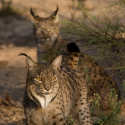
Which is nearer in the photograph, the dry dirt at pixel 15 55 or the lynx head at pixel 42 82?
the lynx head at pixel 42 82

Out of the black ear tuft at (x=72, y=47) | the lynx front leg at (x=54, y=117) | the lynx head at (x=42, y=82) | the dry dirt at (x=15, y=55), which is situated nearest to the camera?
the lynx head at (x=42, y=82)

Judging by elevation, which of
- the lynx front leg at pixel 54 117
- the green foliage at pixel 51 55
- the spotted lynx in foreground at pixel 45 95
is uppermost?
the green foliage at pixel 51 55

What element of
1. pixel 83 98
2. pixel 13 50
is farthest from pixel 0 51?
pixel 83 98

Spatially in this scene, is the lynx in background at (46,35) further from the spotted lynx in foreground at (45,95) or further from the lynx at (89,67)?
the spotted lynx in foreground at (45,95)

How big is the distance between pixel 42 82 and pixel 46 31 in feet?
9.08

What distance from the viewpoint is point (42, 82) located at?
2.99 metres

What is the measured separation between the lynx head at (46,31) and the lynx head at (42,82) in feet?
7.92

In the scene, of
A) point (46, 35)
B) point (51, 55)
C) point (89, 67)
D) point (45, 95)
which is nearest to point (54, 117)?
point (45, 95)

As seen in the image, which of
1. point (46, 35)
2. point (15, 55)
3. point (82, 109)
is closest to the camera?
point (82, 109)

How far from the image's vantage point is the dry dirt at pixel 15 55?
4.93 metres

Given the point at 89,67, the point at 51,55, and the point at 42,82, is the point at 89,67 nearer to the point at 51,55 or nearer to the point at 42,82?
the point at 51,55

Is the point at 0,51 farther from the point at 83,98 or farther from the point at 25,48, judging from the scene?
the point at 83,98

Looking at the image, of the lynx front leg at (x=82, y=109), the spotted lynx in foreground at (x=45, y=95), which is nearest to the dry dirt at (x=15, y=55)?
the spotted lynx in foreground at (x=45, y=95)

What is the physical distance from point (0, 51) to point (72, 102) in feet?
16.5
